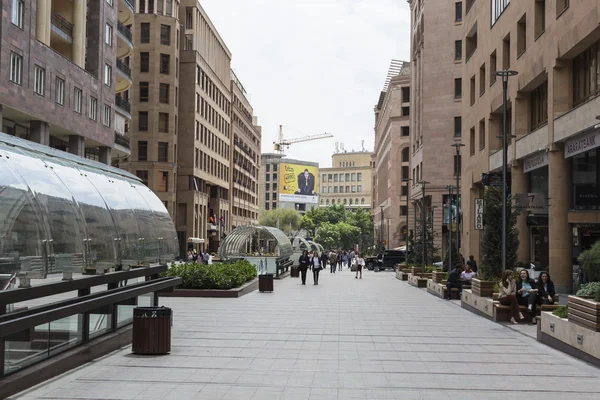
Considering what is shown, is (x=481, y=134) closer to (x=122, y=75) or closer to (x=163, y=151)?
(x=122, y=75)

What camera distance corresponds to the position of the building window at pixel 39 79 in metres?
38.3

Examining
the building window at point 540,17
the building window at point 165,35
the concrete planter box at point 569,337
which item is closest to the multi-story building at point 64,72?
the building window at point 540,17

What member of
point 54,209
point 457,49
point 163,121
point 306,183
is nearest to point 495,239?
point 54,209

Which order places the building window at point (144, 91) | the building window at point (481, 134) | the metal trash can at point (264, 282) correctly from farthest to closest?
the building window at point (144, 91) < the building window at point (481, 134) < the metal trash can at point (264, 282)

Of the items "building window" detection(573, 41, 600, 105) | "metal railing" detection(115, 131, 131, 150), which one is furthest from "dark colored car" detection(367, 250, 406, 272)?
"building window" detection(573, 41, 600, 105)

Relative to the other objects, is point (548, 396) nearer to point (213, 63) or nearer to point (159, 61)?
point (159, 61)

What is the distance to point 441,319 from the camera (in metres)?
21.5

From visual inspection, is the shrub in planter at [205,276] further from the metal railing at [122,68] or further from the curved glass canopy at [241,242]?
the metal railing at [122,68]

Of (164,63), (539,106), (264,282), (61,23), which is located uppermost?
(164,63)

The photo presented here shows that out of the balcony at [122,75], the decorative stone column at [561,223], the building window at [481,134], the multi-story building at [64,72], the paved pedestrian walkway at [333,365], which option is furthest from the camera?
the balcony at [122,75]

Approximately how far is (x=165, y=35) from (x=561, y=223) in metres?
62.6

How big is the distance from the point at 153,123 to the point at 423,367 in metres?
73.8

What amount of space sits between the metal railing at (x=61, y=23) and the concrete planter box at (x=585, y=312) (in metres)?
36.2

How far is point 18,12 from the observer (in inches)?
1449
